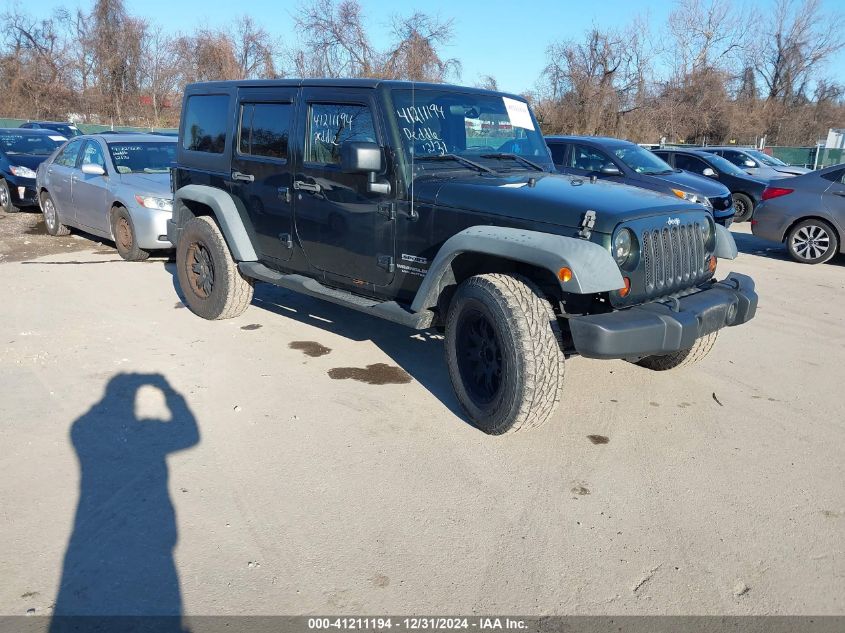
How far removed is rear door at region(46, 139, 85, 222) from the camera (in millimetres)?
9750

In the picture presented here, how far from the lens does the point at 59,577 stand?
2.79m

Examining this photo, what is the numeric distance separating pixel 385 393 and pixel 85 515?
6.68 ft

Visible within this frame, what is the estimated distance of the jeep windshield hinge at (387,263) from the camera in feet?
15.1

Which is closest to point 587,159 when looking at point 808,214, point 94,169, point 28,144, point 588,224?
point 808,214

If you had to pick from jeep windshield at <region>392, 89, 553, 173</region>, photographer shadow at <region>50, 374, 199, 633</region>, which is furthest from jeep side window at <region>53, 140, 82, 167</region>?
jeep windshield at <region>392, 89, 553, 173</region>

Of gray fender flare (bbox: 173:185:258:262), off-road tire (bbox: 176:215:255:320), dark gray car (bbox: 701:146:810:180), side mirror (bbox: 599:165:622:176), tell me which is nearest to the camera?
gray fender flare (bbox: 173:185:258:262)

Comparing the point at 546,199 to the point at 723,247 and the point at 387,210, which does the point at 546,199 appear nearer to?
the point at 387,210

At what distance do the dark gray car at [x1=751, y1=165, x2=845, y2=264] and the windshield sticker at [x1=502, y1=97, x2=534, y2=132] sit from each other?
20.4 feet

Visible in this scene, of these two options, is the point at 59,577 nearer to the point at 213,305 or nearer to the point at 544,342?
the point at 544,342

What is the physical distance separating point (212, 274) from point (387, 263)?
221 centimetres

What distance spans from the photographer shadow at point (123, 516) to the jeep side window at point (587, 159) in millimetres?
7819

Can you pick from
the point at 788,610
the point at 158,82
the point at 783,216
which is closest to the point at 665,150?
the point at 783,216

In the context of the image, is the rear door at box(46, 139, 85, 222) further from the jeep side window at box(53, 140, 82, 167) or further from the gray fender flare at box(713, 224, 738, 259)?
the gray fender flare at box(713, 224, 738, 259)

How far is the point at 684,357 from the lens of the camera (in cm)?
494
